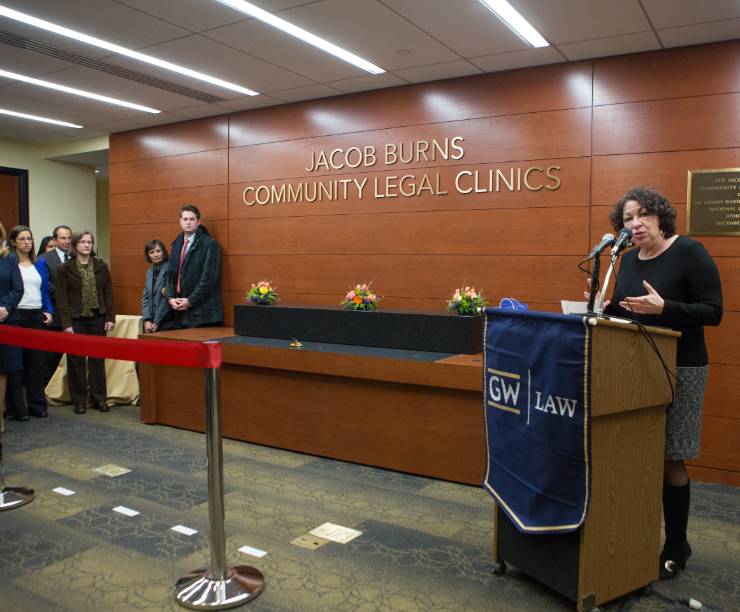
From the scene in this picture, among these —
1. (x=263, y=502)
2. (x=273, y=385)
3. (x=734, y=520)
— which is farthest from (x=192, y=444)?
(x=734, y=520)

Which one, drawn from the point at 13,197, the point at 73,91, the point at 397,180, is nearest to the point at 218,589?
the point at 397,180

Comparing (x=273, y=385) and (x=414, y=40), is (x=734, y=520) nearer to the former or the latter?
(x=273, y=385)

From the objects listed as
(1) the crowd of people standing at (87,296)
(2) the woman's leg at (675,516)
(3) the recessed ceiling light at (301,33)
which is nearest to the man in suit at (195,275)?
(1) the crowd of people standing at (87,296)

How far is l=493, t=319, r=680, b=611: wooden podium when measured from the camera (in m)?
2.32

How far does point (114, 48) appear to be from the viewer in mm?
4641

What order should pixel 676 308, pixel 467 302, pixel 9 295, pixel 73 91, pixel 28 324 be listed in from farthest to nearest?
pixel 73 91 → pixel 28 324 → pixel 9 295 → pixel 467 302 → pixel 676 308

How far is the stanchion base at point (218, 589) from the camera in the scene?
2.59 metres

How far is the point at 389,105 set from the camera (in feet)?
18.0

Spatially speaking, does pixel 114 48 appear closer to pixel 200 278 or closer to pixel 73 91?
pixel 73 91

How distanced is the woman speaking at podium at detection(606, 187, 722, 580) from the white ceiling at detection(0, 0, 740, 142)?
1610 millimetres

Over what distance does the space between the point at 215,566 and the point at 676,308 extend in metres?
2.06

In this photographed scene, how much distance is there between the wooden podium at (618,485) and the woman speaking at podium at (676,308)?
14 cm

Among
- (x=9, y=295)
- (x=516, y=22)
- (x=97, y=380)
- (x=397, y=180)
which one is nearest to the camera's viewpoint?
(x=516, y=22)

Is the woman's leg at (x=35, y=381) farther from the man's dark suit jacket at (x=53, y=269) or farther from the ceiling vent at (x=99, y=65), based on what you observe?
the ceiling vent at (x=99, y=65)
